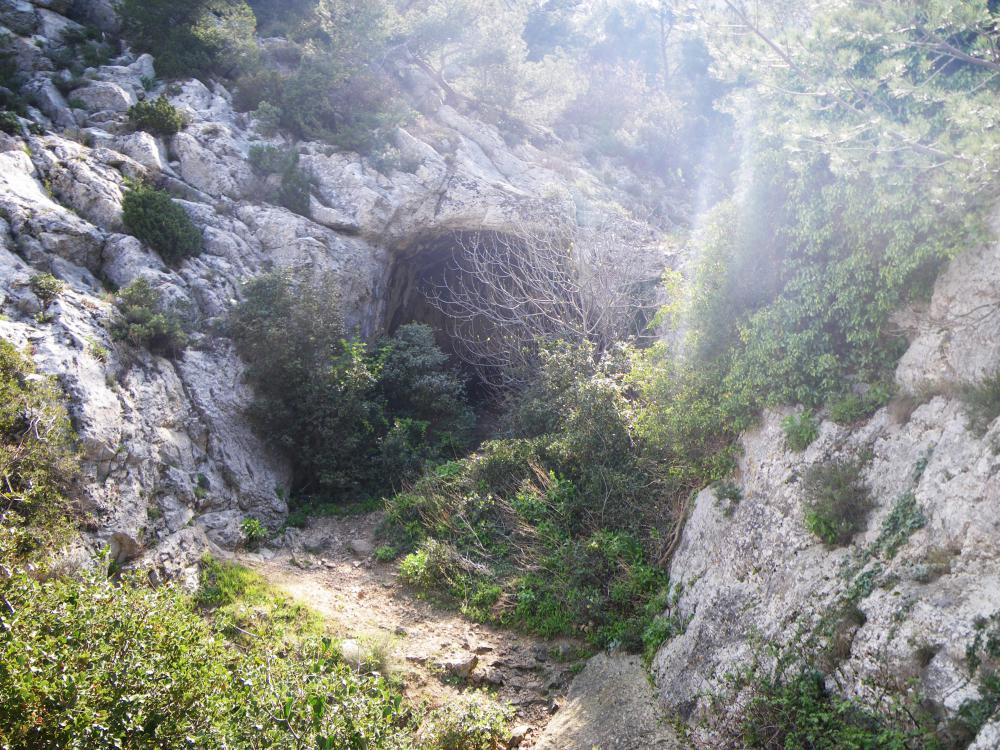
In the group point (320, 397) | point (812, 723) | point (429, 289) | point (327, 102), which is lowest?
point (320, 397)

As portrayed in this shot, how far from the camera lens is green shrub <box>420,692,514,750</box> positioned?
273 inches

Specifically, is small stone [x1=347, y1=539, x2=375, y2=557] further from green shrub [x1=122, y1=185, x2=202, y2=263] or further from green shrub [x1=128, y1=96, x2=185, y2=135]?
green shrub [x1=128, y1=96, x2=185, y2=135]

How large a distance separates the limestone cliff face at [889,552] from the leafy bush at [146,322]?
9.42m

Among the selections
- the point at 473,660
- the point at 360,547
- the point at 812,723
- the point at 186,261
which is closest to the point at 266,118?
the point at 186,261

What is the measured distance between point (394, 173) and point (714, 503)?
13147mm

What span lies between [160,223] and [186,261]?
33.6 inches

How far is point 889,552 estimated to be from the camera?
5.73 metres

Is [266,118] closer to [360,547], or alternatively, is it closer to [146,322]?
[146,322]

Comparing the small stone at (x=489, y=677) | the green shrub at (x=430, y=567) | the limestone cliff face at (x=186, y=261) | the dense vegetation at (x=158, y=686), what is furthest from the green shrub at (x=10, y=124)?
the small stone at (x=489, y=677)

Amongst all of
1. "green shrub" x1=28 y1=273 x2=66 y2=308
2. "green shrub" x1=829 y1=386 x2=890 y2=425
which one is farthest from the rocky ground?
"green shrub" x1=28 y1=273 x2=66 y2=308

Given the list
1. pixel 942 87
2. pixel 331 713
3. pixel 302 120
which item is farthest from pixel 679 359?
pixel 302 120

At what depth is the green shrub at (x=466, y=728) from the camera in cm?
692

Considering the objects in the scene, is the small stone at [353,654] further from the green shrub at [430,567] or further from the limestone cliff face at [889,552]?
the limestone cliff face at [889,552]

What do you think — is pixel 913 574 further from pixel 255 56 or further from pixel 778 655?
pixel 255 56
